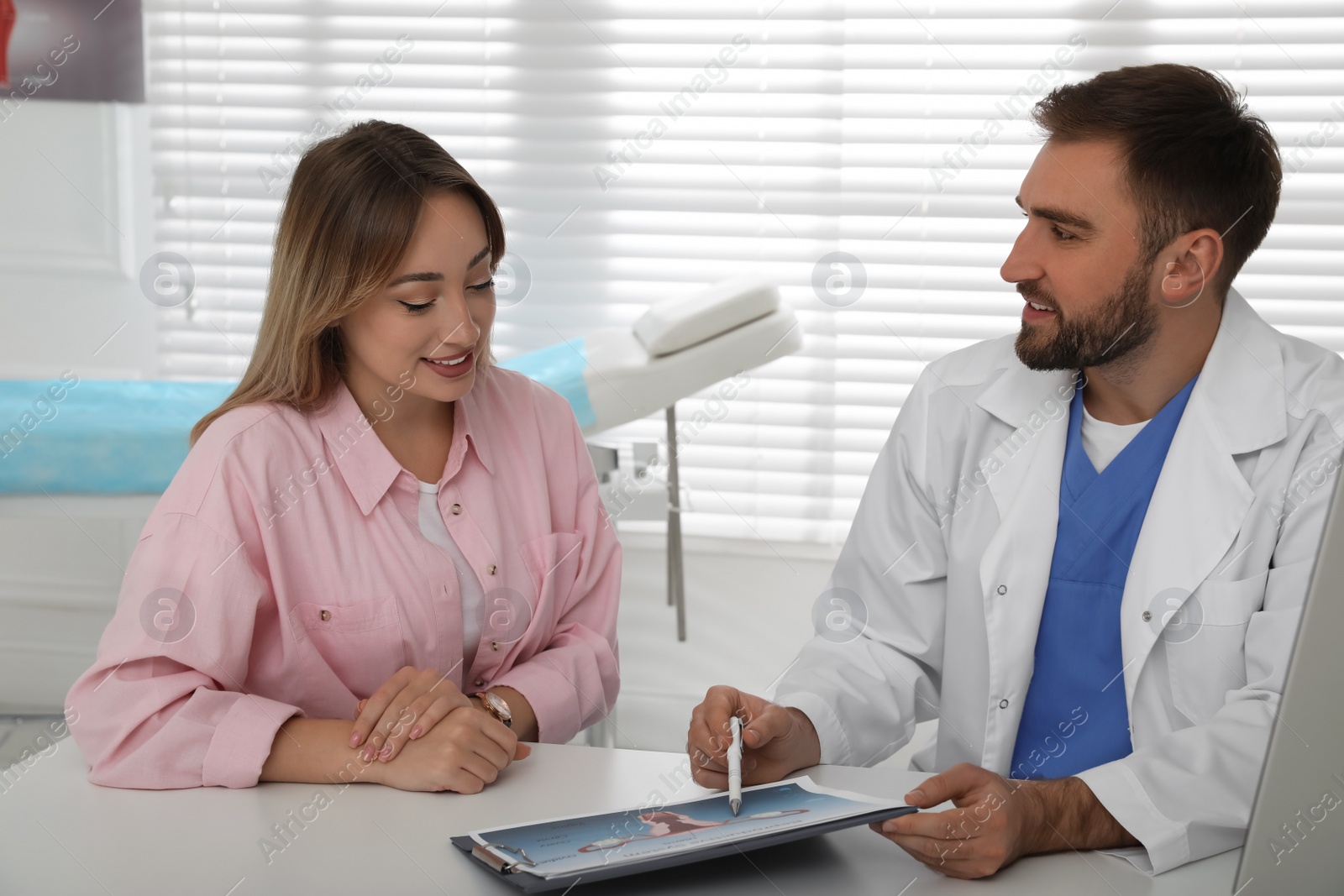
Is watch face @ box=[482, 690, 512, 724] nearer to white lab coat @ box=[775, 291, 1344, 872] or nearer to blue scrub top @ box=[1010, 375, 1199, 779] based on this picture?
white lab coat @ box=[775, 291, 1344, 872]

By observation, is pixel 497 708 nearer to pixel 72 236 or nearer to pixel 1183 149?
pixel 1183 149

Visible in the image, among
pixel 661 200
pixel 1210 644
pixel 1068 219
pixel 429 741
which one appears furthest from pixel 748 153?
pixel 429 741

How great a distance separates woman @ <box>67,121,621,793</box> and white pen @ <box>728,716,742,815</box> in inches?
9.6

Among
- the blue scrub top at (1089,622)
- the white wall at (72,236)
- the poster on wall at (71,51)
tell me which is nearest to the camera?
the blue scrub top at (1089,622)

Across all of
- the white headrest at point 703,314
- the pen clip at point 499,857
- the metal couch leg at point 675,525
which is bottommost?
the metal couch leg at point 675,525

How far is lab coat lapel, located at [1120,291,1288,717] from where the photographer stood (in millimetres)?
1430

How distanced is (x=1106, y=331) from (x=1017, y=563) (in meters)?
0.33

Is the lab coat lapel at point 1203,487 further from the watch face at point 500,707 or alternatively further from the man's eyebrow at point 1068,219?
the watch face at point 500,707

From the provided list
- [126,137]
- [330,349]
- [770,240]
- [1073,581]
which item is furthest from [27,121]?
[1073,581]

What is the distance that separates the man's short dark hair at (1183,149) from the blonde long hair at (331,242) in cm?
85

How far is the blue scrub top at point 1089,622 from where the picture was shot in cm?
150


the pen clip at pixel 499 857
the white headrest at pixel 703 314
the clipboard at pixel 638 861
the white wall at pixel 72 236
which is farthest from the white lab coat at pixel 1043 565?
the white wall at pixel 72 236

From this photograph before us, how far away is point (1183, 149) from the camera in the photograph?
1520mm

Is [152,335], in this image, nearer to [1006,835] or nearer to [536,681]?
[536,681]
